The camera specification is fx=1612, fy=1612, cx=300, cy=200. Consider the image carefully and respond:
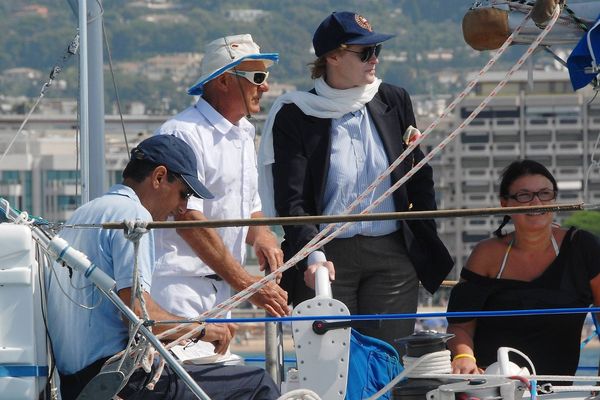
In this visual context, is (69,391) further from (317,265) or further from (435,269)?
(435,269)

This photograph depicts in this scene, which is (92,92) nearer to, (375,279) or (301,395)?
(375,279)

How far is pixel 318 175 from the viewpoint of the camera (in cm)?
608

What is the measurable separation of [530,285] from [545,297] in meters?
0.08

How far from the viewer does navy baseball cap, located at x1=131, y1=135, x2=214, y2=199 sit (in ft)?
16.7

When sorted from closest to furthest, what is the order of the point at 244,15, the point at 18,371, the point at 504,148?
the point at 18,371
the point at 504,148
the point at 244,15

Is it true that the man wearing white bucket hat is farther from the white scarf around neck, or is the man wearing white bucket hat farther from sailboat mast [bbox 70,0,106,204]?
sailboat mast [bbox 70,0,106,204]

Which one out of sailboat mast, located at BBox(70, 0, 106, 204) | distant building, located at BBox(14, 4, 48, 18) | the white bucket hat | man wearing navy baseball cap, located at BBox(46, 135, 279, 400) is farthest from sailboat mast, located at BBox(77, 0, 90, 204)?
distant building, located at BBox(14, 4, 48, 18)

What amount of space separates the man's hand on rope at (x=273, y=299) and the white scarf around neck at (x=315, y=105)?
23.0 inches

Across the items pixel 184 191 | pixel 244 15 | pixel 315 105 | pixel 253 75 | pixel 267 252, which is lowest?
pixel 267 252

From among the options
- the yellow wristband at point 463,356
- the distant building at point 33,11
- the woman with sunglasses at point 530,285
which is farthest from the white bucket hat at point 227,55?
the distant building at point 33,11

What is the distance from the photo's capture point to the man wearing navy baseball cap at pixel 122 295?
4.90 metres

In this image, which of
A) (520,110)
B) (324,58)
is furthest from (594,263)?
(520,110)

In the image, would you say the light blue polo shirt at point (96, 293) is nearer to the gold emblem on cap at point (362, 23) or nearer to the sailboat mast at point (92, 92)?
Answer: the gold emblem on cap at point (362, 23)

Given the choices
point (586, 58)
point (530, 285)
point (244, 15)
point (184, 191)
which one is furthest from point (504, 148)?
point (184, 191)
